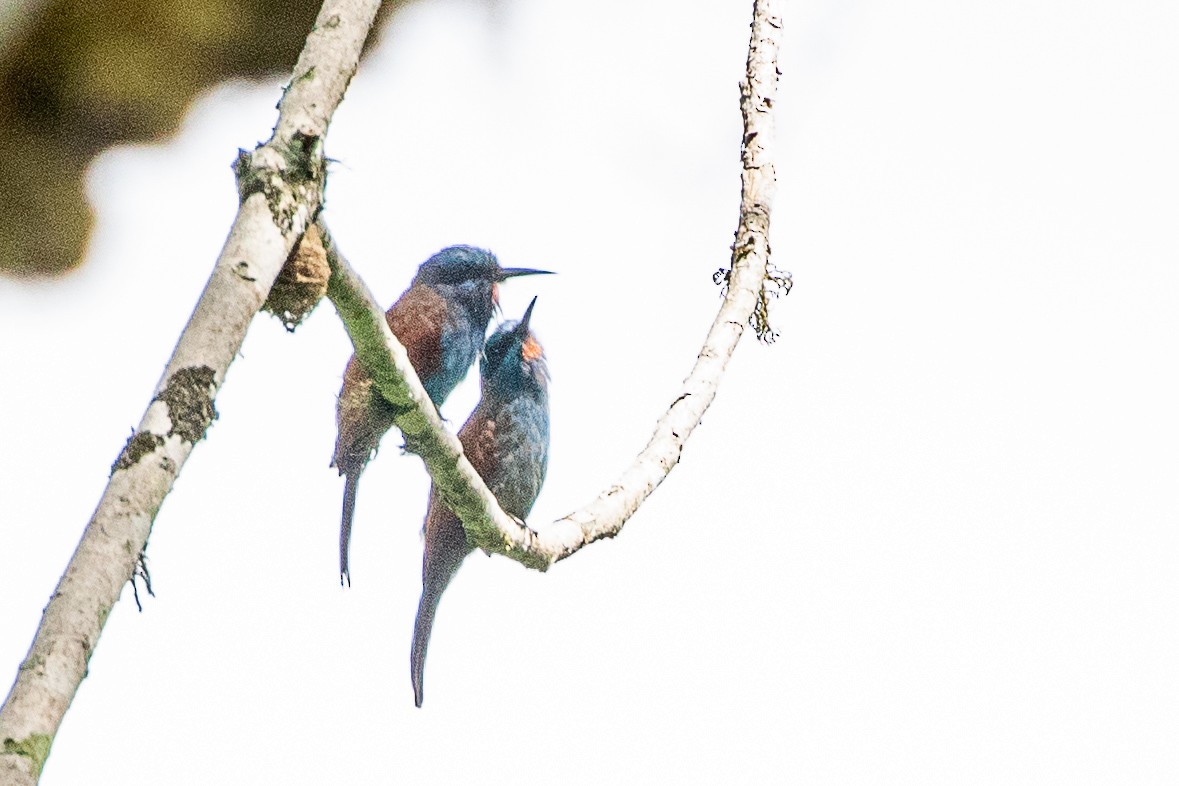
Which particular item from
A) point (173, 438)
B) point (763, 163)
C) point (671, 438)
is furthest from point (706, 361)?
point (173, 438)

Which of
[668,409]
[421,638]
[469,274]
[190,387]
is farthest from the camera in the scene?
[469,274]

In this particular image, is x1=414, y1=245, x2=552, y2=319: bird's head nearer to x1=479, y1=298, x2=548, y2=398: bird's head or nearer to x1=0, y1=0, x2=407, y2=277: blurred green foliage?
x1=479, y1=298, x2=548, y2=398: bird's head

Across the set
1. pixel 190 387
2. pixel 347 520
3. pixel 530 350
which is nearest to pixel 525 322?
pixel 530 350

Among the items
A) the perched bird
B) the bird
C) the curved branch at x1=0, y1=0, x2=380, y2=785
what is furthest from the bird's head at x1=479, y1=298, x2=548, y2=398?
the curved branch at x1=0, y1=0, x2=380, y2=785

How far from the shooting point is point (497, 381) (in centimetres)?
441

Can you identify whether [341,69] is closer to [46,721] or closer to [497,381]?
[46,721]

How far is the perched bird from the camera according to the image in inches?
156

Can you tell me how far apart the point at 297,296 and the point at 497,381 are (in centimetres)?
259

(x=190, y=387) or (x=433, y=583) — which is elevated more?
(x=433, y=583)

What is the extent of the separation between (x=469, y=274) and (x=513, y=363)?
665mm

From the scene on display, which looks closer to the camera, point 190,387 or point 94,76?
point 190,387

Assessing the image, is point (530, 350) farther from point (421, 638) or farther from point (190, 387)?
point (190, 387)

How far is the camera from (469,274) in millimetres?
4914

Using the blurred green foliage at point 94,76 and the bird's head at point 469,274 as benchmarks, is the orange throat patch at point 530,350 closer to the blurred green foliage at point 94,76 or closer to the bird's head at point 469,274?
the bird's head at point 469,274
